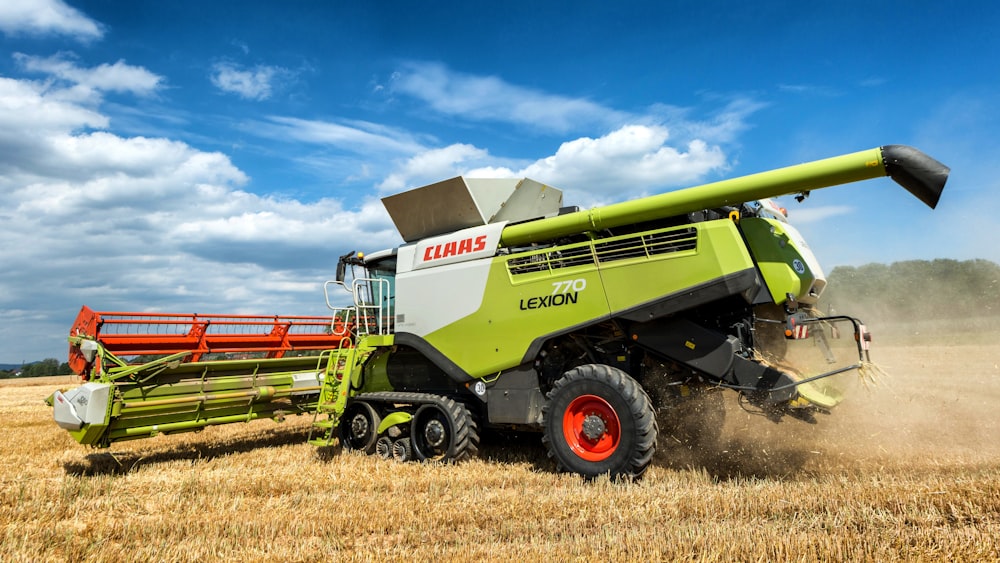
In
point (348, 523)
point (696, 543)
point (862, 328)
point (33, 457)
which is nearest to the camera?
point (696, 543)

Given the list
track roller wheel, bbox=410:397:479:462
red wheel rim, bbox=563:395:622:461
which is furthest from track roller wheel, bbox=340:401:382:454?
red wheel rim, bbox=563:395:622:461

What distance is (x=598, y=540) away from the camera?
361cm

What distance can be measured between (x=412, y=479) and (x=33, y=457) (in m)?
5.15

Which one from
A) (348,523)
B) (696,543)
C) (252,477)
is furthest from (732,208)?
(252,477)

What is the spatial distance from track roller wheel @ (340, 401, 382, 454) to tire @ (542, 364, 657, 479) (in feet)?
8.39

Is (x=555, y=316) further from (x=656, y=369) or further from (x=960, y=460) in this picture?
(x=960, y=460)

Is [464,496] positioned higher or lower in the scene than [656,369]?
lower

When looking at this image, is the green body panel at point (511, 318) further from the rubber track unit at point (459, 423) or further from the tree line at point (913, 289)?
the tree line at point (913, 289)

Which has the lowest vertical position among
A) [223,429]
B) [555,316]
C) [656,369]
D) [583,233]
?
[223,429]

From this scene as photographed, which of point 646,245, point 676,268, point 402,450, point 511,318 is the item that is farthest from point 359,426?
point 676,268

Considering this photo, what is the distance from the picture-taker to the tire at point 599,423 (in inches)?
210

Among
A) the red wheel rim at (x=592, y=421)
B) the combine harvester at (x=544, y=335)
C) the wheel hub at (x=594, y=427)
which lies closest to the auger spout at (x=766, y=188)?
the combine harvester at (x=544, y=335)

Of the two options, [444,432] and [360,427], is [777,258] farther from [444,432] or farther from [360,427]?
[360,427]

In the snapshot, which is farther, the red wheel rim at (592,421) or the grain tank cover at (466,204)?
the grain tank cover at (466,204)
